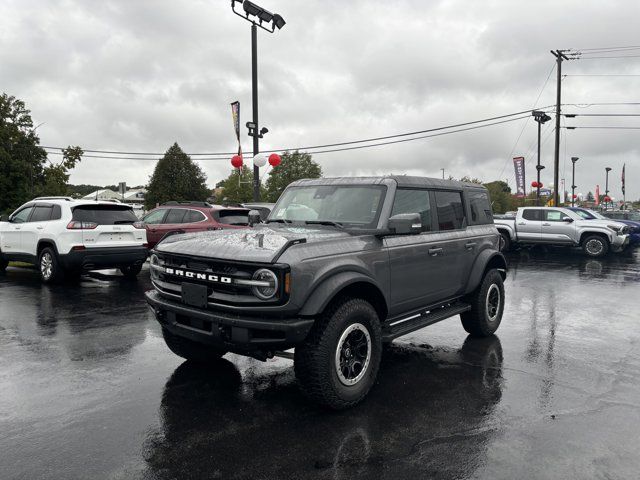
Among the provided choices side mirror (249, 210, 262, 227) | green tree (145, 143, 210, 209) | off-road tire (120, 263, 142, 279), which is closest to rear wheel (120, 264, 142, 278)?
off-road tire (120, 263, 142, 279)

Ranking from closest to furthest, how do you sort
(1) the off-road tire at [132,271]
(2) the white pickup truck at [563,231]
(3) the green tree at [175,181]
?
(1) the off-road tire at [132,271], (2) the white pickup truck at [563,231], (3) the green tree at [175,181]

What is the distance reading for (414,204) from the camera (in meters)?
5.14

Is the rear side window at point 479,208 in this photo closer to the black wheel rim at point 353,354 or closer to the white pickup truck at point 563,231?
the black wheel rim at point 353,354

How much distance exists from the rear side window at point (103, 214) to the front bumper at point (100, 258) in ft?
1.97

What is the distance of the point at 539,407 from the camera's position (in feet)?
13.3

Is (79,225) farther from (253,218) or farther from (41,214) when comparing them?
(253,218)

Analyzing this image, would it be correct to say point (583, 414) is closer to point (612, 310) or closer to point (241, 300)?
point (241, 300)

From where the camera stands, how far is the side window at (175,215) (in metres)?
13.4

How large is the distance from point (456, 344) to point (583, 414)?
2121 millimetres

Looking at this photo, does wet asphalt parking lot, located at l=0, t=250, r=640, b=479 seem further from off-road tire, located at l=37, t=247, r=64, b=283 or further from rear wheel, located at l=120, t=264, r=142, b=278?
rear wheel, located at l=120, t=264, r=142, b=278

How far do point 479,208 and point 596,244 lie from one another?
13448 millimetres

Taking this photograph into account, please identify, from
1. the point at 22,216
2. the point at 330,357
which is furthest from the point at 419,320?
the point at 22,216

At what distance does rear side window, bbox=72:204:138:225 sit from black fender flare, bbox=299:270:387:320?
7.63 metres

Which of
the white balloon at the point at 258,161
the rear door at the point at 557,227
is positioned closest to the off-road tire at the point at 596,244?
the rear door at the point at 557,227
